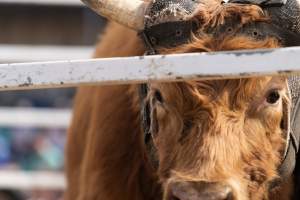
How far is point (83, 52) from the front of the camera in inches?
295

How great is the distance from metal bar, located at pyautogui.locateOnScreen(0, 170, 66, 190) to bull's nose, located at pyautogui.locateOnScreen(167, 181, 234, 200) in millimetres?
4205

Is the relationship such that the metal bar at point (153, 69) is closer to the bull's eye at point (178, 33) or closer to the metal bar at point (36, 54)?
the bull's eye at point (178, 33)

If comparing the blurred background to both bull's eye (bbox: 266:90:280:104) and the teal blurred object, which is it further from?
bull's eye (bbox: 266:90:280:104)

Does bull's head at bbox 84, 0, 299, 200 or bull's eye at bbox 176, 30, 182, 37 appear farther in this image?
bull's eye at bbox 176, 30, 182, 37

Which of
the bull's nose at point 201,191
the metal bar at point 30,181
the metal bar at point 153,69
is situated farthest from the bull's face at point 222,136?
the metal bar at point 30,181

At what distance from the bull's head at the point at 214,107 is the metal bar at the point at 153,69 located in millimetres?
551

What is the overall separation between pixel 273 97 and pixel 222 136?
0.29 metres

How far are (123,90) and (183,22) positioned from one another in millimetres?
860

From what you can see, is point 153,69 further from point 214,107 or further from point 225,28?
point 225,28

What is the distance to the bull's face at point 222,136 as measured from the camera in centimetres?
297

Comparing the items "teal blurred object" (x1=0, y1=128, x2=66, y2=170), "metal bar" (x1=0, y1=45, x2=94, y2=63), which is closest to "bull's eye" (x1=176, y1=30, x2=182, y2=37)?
"metal bar" (x1=0, y1=45, x2=94, y2=63)

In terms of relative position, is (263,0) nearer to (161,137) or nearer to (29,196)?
(161,137)

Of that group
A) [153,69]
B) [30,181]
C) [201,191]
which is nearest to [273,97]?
[201,191]

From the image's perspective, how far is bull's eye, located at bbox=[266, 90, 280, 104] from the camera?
3.20 metres
